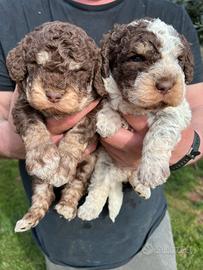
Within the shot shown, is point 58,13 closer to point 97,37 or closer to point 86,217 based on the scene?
point 97,37

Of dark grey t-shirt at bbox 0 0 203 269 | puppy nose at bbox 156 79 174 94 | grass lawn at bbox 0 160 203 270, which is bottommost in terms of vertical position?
grass lawn at bbox 0 160 203 270

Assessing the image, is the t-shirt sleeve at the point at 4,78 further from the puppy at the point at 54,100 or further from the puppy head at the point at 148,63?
the puppy head at the point at 148,63

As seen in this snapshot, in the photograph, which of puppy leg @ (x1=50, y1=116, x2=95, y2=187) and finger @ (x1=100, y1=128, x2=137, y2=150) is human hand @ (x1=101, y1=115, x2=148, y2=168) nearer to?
finger @ (x1=100, y1=128, x2=137, y2=150)

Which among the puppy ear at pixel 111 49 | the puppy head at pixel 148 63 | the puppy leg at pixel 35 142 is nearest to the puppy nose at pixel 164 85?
the puppy head at pixel 148 63

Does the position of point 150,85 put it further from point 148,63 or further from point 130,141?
point 130,141

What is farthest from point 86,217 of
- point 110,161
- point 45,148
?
point 45,148

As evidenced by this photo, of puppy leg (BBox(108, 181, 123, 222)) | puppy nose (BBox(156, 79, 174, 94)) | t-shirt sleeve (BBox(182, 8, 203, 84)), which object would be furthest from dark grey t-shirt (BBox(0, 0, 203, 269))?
puppy nose (BBox(156, 79, 174, 94))
